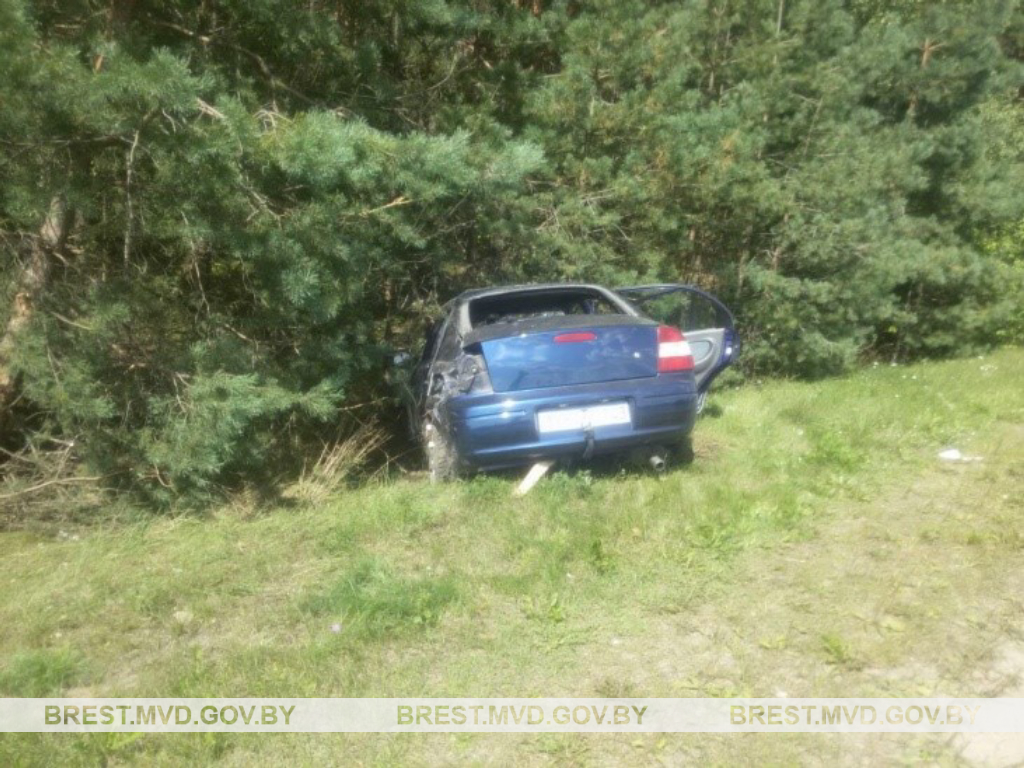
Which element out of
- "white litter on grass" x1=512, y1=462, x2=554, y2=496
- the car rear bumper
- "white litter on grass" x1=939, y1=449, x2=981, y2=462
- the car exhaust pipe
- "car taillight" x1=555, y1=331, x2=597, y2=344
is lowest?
"white litter on grass" x1=939, y1=449, x2=981, y2=462

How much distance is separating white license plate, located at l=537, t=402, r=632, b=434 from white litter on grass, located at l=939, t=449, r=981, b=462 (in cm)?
235

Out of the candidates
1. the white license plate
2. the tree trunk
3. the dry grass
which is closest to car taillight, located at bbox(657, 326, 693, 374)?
the white license plate

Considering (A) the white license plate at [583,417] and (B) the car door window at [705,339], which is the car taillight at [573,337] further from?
(B) the car door window at [705,339]

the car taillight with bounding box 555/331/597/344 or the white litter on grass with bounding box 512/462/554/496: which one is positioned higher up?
the car taillight with bounding box 555/331/597/344

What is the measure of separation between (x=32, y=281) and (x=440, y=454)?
10.0ft

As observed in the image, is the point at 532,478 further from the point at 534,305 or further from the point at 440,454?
the point at 534,305

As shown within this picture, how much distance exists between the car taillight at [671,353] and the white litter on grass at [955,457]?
6.40ft

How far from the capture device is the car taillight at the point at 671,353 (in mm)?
5242

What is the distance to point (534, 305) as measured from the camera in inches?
265

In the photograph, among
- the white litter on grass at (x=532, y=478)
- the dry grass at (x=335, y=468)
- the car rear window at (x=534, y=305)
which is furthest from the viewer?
the car rear window at (x=534, y=305)

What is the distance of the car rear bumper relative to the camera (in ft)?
16.1

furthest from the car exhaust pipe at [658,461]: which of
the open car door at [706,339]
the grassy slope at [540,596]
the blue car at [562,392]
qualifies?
the open car door at [706,339]

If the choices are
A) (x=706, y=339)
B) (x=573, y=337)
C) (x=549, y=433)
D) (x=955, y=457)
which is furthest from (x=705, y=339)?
(x=549, y=433)

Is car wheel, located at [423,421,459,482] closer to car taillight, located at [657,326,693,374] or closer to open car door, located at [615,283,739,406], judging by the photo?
car taillight, located at [657,326,693,374]
